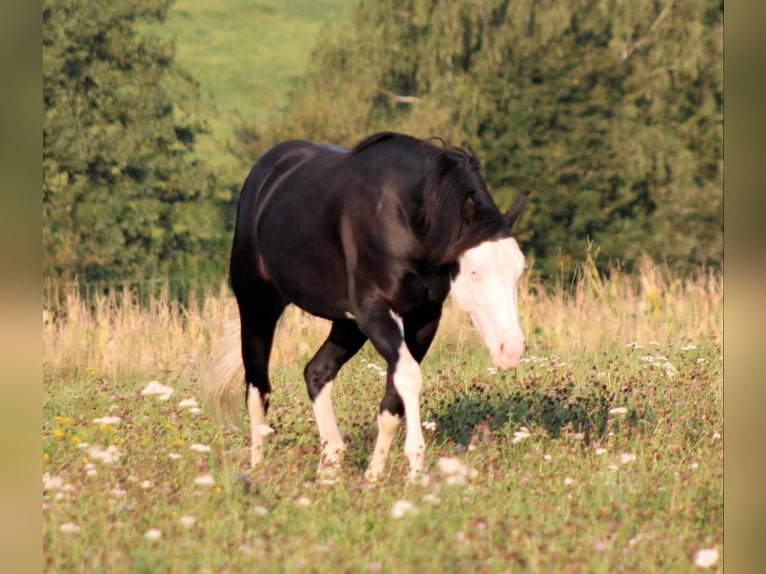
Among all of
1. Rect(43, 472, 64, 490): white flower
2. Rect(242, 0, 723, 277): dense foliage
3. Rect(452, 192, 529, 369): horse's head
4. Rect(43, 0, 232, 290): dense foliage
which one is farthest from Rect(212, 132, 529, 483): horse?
Rect(242, 0, 723, 277): dense foliage

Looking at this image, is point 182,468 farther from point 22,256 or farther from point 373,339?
point 22,256

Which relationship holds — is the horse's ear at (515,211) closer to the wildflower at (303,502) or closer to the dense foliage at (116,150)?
the wildflower at (303,502)

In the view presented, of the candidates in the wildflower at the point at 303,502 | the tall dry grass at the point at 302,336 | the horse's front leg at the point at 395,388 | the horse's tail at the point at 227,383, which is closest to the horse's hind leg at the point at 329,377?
the horse's front leg at the point at 395,388

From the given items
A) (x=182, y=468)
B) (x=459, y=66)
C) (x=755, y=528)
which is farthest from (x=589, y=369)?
(x=459, y=66)

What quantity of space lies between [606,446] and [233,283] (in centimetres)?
264

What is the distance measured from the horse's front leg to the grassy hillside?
141ft

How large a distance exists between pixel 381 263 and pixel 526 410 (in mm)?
1767

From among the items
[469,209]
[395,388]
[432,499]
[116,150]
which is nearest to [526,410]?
[395,388]

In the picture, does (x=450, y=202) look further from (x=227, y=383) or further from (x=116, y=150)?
(x=116, y=150)

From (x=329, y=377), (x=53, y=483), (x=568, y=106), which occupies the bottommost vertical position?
(x=568, y=106)

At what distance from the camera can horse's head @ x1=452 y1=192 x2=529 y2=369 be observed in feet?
16.5

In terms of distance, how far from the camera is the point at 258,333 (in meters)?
7.00

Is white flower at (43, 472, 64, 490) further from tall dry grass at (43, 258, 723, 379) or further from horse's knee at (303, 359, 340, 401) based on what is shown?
tall dry grass at (43, 258, 723, 379)

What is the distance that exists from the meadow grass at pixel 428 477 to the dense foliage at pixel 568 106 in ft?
82.8
